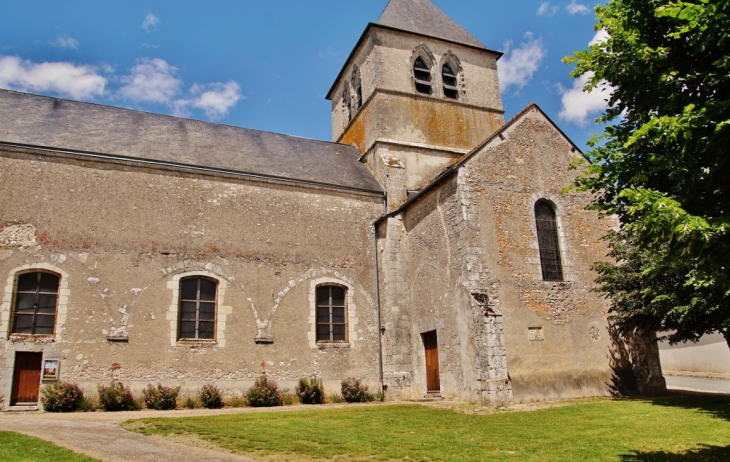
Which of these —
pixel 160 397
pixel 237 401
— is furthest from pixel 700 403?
pixel 160 397

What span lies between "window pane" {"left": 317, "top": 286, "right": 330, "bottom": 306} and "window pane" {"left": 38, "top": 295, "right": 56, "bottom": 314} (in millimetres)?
5971

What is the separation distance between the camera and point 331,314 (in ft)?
45.1

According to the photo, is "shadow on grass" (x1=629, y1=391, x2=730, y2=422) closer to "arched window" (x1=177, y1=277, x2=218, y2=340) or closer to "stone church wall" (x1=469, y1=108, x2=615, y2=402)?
"stone church wall" (x1=469, y1=108, x2=615, y2=402)

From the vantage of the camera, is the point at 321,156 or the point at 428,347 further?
the point at 321,156

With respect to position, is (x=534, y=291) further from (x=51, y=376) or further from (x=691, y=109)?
(x=51, y=376)

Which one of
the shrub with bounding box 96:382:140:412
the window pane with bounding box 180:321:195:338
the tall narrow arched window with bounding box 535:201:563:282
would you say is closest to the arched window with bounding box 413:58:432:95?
the tall narrow arched window with bounding box 535:201:563:282

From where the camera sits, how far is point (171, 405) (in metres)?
11.3

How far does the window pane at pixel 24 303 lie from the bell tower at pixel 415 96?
9.08 m

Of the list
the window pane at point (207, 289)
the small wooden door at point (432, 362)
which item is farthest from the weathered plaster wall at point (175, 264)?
the small wooden door at point (432, 362)

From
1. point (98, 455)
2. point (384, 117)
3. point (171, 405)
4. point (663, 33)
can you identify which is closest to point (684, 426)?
point (663, 33)

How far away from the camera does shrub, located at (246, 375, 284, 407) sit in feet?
39.2

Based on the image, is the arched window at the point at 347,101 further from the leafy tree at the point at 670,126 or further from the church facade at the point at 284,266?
the leafy tree at the point at 670,126

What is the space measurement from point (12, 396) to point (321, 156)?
33.1 ft

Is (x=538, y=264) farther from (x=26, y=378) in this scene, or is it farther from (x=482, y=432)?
(x=26, y=378)
